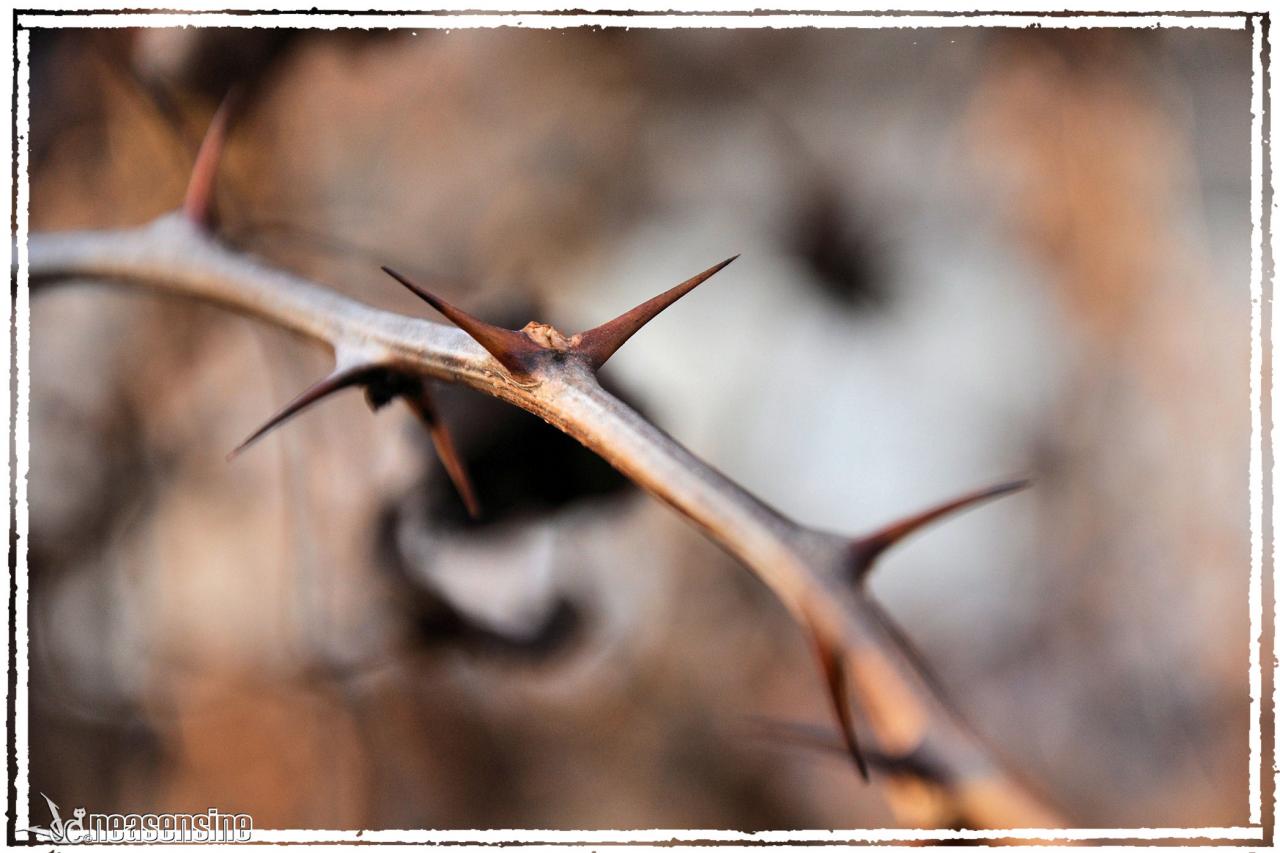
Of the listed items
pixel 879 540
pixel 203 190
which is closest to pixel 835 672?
pixel 879 540

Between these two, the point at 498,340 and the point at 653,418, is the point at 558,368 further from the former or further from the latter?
the point at 653,418

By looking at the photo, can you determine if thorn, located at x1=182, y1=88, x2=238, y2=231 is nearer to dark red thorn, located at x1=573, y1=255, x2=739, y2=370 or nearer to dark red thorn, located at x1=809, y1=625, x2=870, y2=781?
dark red thorn, located at x1=573, y1=255, x2=739, y2=370

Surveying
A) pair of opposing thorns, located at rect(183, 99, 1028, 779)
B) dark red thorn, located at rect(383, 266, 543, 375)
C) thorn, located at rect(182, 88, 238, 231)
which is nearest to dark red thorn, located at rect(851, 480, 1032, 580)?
pair of opposing thorns, located at rect(183, 99, 1028, 779)

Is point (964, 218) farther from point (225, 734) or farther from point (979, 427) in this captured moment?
point (225, 734)

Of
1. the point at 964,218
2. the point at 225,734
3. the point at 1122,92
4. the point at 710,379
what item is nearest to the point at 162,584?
the point at 225,734

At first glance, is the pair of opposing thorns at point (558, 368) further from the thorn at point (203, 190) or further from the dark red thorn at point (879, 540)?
the thorn at point (203, 190)
